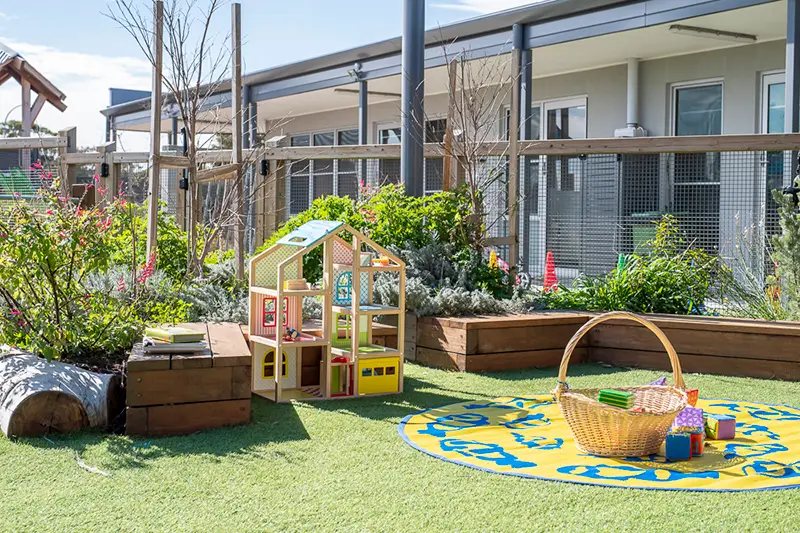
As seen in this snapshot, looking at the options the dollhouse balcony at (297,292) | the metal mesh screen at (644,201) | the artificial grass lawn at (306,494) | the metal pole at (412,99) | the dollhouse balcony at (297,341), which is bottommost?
the artificial grass lawn at (306,494)

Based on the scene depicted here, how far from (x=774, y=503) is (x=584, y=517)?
31.0 inches

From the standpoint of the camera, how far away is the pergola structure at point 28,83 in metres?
16.8

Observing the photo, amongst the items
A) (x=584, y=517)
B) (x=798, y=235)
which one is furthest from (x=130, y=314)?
(x=798, y=235)

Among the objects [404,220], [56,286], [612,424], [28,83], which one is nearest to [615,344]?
[404,220]

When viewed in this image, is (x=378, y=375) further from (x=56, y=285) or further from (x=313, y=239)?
(x=56, y=285)

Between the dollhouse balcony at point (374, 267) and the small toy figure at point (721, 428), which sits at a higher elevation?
the dollhouse balcony at point (374, 267)

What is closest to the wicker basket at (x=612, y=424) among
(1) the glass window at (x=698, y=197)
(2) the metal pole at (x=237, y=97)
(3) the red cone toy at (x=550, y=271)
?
(2) the metal pole at (x=237, y=97)

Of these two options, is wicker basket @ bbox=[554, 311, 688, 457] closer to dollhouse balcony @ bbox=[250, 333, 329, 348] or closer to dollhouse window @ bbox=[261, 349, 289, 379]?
dollhouse balcony @ bbox=[250, 333, 329, 348]

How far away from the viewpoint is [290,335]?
564 cm

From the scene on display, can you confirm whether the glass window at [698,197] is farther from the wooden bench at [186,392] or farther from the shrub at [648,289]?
the wooden bench at [186,392]

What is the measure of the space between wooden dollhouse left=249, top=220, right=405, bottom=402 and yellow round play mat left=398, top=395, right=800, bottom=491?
65 cm

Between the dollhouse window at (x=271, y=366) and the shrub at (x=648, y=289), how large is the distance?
2.80 metres

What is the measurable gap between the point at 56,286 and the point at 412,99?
468 centimetres

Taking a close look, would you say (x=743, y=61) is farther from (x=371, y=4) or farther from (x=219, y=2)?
(x=219, y=2)
